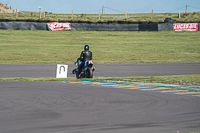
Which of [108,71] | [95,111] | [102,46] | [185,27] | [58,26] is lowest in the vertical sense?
[95,111]

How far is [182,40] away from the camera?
129 feet

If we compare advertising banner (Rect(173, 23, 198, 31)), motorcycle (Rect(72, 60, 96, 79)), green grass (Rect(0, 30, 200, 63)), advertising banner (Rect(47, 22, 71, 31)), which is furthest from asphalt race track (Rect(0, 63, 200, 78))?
advertising banner (Rect(173, 23, 198, 31))

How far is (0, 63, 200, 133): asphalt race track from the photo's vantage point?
6801 mm

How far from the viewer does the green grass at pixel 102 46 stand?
93.0 ft

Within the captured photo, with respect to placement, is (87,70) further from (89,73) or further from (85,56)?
(85,56)

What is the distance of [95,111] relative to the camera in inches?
329

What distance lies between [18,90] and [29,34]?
2820 centimetres

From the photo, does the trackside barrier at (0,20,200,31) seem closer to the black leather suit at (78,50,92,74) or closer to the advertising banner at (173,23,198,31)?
the advertising banner at (173,23,198,31)

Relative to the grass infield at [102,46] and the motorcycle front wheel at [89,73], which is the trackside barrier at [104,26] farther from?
the motorcycle front wheel at [89,73]

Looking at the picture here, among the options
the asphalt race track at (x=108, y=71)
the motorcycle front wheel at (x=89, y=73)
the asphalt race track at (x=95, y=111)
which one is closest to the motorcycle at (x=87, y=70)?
the motorcycle front wheel at (x=89, y=73)

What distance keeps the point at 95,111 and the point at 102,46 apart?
27.0 metres

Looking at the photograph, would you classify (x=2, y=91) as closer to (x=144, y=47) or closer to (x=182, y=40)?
(x=144, y=47)

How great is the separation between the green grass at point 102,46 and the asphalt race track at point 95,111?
1539 cm

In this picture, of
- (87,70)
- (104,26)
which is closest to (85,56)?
(87,70)
